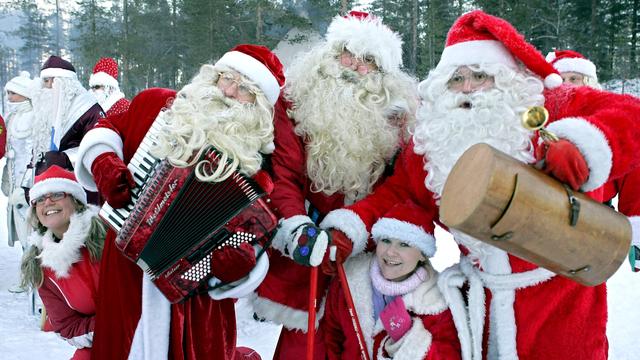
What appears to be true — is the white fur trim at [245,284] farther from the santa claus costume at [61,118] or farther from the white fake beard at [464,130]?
the santa claus costume at [61,118]

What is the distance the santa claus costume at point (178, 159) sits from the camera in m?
2.39

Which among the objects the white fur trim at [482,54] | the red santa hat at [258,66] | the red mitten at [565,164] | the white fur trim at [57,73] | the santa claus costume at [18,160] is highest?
the white fur trim at [482,54]

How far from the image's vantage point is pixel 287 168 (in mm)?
2811

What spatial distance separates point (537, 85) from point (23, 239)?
17.9 feet

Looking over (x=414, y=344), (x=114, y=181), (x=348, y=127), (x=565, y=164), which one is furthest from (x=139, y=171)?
(x=565, y=164)

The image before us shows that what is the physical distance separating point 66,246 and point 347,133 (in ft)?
5.53

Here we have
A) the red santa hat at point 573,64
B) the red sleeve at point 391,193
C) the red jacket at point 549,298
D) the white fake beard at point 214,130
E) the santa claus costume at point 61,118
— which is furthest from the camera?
the red santa hat at point 573,64

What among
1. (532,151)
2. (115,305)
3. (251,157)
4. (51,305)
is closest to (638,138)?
(532,151)

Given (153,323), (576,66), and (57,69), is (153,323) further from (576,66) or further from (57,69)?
(576,66)

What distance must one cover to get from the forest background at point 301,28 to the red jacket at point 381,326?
17524 millimetres

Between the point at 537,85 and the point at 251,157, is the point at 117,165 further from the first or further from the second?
the point at 537,85

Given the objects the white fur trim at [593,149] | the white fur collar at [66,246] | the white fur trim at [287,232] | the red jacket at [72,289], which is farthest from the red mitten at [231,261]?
the white fur trim at [593,149]

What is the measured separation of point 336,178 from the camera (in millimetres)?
2764

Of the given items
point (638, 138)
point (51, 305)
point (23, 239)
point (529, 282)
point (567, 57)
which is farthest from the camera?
point (567, 57)
